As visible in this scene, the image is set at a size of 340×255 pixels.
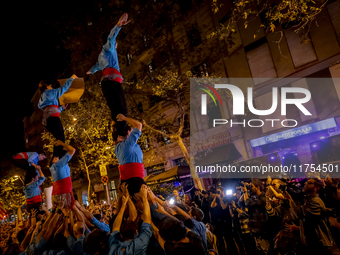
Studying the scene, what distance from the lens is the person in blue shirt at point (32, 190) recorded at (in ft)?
23.7

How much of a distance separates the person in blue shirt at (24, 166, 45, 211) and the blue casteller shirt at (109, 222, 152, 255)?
558cm

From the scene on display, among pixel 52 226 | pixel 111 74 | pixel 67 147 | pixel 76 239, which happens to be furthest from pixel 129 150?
pixel 67 147

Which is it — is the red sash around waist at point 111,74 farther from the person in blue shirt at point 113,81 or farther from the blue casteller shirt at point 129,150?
the blue casteller shirt at point 129,150

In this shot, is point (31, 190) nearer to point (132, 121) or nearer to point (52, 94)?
point (52, 94)

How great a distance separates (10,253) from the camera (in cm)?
397

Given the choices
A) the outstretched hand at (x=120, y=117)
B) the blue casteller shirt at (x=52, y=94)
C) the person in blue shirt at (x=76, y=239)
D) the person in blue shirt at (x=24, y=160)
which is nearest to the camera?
the person in blue shirt at (x=76, y=239)

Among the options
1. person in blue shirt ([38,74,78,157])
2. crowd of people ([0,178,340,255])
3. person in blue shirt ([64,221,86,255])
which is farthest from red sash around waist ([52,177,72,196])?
person in blue shirt ([64,221,86,255])

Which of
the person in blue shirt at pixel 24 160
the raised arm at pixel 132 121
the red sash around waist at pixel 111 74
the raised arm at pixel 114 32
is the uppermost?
the raised arm at pixel 114 32

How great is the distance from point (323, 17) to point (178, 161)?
1317cm

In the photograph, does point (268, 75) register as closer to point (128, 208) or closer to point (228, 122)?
point (228, 122)

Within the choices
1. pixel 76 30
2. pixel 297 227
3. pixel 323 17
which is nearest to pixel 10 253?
pixel 297 227

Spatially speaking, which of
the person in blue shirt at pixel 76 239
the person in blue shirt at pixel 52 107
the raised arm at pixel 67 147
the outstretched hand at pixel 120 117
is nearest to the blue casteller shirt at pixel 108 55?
the outstretched hand at pixel 120 117

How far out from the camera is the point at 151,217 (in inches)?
115

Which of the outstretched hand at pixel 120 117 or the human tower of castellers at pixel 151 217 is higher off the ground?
the outstretched hand at pixel 120 117
